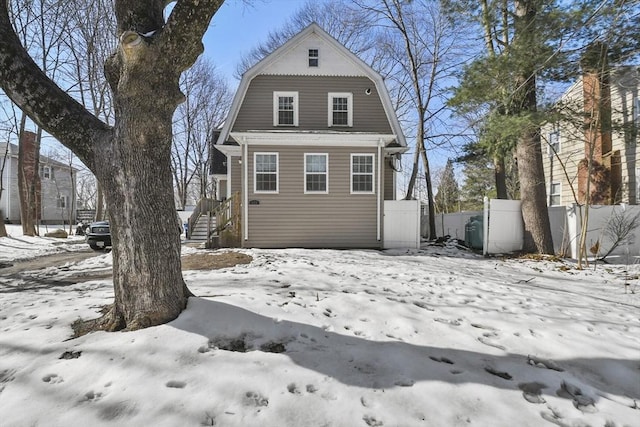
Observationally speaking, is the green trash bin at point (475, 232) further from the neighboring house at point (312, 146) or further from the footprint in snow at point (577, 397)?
the footprint in snow at point (577, 397)

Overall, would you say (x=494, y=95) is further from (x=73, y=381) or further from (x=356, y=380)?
(x=73, y=381)

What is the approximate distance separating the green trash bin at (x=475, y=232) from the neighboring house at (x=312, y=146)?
325 cm

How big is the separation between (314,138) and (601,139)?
10.8 m

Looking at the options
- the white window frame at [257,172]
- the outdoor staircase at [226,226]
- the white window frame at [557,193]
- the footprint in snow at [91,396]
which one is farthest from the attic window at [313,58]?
the white window frame at [557,193]

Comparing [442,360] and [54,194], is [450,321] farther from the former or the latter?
[54,194]

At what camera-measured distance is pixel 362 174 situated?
11.1 m

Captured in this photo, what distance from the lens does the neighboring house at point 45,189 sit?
29.4 m

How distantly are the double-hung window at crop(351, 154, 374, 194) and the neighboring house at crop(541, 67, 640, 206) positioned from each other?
4503 mm

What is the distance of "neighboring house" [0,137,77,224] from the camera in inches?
1156

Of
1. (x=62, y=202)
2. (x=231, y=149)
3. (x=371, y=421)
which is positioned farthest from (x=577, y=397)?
(x=62, y=202)

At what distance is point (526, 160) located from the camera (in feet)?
32.1

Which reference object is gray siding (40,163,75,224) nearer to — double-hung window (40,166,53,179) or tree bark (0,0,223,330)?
double-hung window (40,166,53,179)

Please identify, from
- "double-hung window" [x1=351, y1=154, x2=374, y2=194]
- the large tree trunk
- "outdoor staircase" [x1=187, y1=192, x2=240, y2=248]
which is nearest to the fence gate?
"double-hung window" [x1=351, y1=154, x2=374, y2=194]

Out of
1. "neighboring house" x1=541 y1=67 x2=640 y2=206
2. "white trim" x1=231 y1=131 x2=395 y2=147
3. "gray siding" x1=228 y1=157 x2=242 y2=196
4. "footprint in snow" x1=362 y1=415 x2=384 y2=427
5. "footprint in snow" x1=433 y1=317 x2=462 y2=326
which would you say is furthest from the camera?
"gray siding" x1=228 y1=157 x2=242 y2=196
